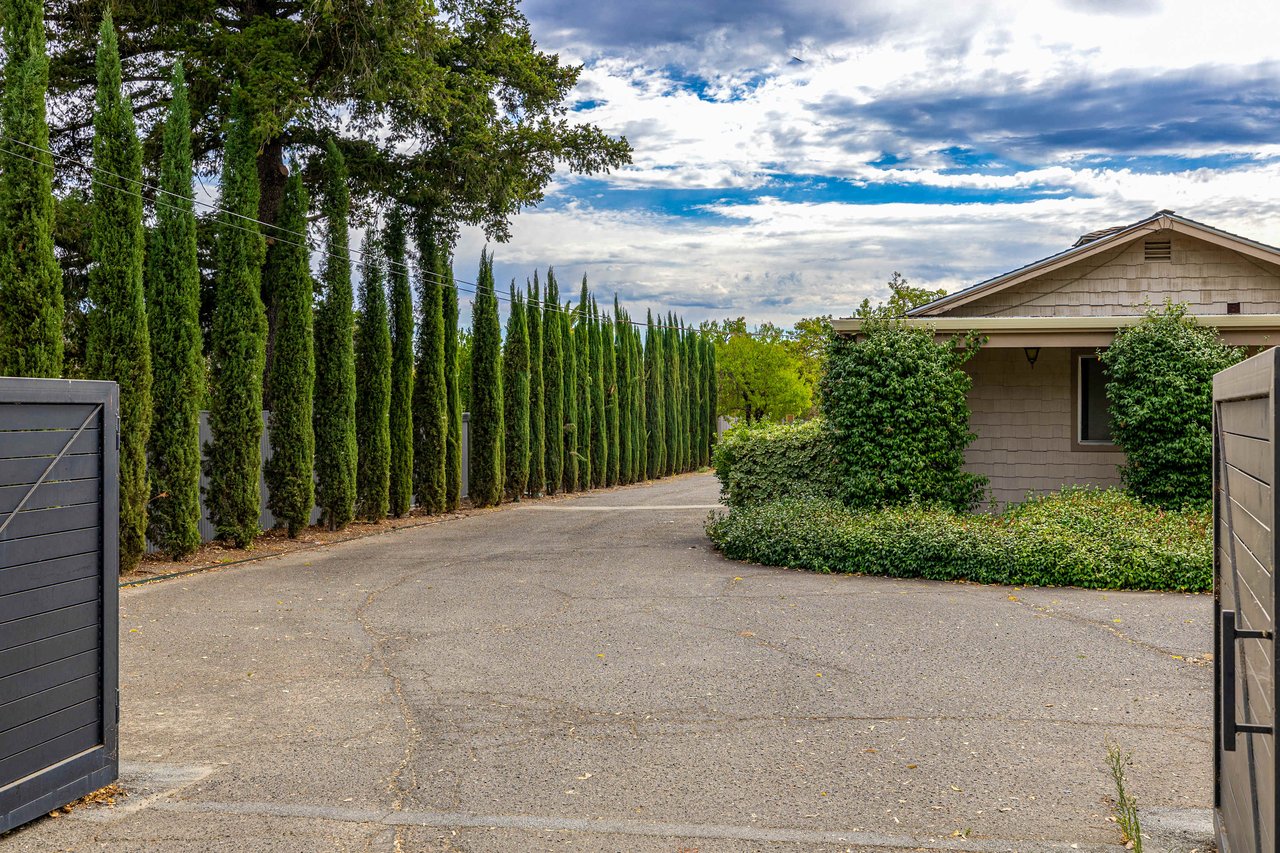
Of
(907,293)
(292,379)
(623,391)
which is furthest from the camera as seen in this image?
(907,293)

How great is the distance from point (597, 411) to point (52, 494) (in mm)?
23273

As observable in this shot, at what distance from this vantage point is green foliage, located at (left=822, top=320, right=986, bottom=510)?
1206 centimetres

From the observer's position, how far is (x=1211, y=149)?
15.6 meters

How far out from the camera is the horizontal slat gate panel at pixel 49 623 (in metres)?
4.11

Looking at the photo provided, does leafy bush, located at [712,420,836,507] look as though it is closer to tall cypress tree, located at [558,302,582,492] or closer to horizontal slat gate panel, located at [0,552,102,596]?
horizontal slat gate panel, located at [0,552,102,596]

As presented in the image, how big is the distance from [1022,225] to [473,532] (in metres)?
13.0

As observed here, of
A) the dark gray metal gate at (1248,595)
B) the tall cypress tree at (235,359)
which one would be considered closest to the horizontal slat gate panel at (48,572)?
the dark gray metal gate at (1248,595)

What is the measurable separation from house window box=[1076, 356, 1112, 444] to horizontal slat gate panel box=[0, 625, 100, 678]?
12178mm

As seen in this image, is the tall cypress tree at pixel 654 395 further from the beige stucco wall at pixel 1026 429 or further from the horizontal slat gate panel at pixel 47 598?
the horizontal slat gate panel at pixel 47 598

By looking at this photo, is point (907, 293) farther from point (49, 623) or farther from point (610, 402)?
point (49, 623)

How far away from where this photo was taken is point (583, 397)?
26531 millimetres

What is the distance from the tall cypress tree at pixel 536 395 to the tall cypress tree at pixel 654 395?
8.00m

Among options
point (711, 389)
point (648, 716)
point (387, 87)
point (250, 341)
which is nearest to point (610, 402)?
point (711, 389)

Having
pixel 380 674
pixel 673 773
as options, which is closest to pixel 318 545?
pixel 380 674
